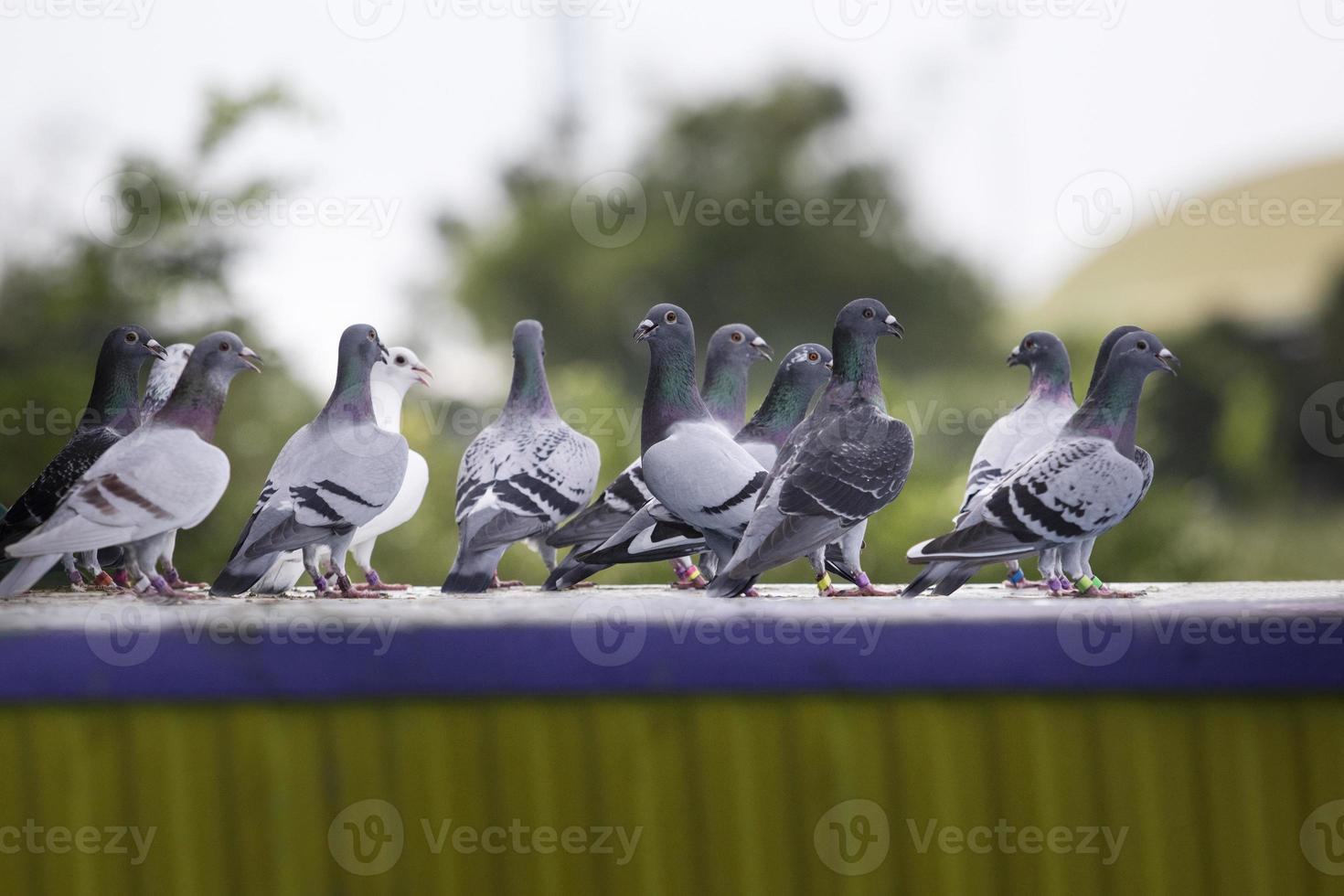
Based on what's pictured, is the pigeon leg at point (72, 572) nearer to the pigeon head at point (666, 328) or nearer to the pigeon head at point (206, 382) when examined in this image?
the pigeon head at point (206, 382)

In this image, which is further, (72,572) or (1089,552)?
(72,572)

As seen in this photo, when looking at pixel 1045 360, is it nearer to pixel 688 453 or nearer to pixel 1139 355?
pixel 1139 355

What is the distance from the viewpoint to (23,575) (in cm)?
242

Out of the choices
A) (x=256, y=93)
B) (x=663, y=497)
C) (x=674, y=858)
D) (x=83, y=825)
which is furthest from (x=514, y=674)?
(x=256, y=93)

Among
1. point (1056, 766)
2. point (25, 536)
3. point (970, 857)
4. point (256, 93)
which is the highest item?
point (256, 93)

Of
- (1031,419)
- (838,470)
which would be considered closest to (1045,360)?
(1031,419)

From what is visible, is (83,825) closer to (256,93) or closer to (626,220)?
(256,93)

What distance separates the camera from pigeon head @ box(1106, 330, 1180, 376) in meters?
2.36

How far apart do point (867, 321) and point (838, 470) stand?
326 millimetres

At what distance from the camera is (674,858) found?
1.94 metres

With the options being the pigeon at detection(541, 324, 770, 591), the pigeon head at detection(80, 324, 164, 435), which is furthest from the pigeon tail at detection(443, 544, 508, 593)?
the pigeon head at detection(80, 324, 164, 435)

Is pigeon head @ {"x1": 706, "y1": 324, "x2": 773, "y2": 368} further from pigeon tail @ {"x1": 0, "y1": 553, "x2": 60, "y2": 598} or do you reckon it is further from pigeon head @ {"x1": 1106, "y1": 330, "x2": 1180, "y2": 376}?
pigeon tail @ {"x1": 0, "y1": 553, "x2": 60, "y2": 598}

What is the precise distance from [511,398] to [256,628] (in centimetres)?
95

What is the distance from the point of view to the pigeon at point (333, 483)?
239 centimetres
